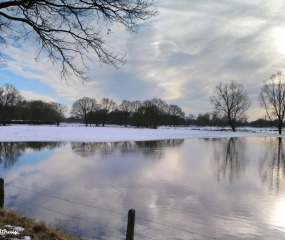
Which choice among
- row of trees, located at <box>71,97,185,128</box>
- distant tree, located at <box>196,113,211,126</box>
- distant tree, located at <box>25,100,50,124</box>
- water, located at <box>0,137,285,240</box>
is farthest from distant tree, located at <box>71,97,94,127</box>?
water, located at <box>0,137,285,240</box>

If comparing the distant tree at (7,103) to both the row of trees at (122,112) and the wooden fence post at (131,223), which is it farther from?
the wooden fence post at (131,223)

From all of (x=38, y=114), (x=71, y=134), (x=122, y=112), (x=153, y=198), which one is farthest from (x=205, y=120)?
(x=153, y=198)

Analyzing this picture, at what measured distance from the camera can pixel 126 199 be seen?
10156 mm

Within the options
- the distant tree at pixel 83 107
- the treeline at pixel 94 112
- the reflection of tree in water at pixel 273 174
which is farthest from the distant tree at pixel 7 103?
the reflection of tree in water at pixel 273 174

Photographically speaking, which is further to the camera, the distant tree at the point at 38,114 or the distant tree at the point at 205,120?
the distant tree at the point at 205,120

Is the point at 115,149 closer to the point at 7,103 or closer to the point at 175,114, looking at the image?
the point at 7,103

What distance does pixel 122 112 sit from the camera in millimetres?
120875

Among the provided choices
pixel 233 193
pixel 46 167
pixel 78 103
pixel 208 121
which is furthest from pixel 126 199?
pixel 208 121

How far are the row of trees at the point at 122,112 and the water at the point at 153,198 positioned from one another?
80.4 m

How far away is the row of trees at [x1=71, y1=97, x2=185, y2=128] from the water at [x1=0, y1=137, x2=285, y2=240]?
264ft

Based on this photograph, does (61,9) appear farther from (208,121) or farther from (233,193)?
(208,121)

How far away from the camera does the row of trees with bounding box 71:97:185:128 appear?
104 meters

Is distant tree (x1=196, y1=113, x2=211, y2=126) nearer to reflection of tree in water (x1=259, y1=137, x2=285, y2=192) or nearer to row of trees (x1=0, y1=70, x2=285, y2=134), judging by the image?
row of trees (x1=0, y1=70, x2=285, y2=134)

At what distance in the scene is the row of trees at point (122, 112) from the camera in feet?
340
